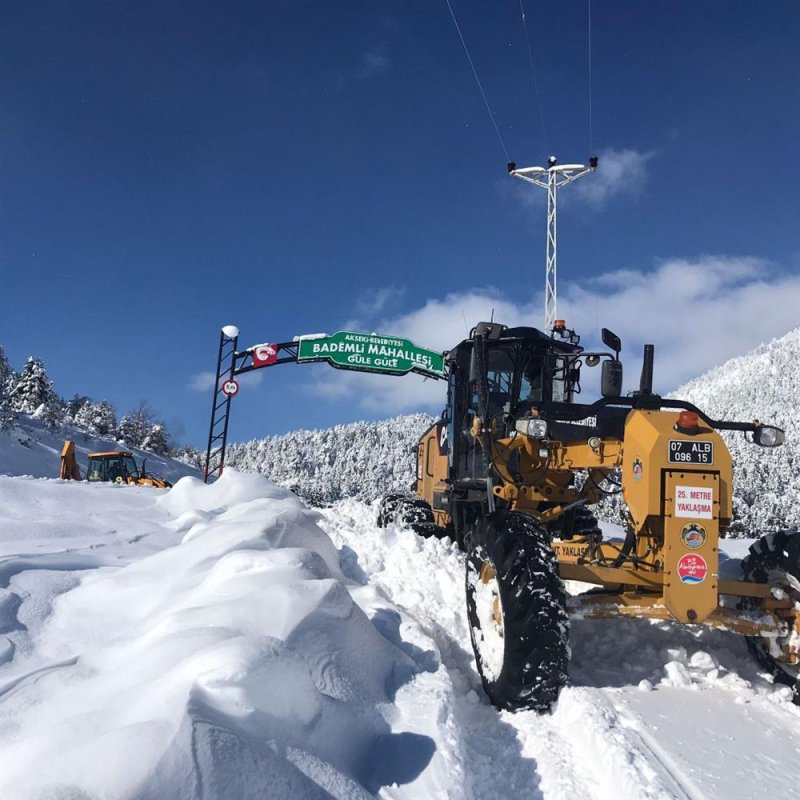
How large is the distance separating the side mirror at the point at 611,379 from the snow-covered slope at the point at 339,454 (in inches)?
2025

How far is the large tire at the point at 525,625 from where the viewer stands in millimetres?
3809

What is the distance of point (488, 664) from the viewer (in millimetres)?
4320

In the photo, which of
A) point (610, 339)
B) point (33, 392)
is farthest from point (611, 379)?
point (33, 392)

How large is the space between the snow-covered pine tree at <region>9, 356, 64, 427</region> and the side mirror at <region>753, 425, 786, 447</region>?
57754 millimetres

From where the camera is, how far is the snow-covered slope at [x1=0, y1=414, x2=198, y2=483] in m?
41.6

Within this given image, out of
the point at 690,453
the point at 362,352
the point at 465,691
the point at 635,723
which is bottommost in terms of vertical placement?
the point at 465,691

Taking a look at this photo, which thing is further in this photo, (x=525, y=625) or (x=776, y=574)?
(x=776, y=574)

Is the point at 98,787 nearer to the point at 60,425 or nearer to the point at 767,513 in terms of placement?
the point at 767,513

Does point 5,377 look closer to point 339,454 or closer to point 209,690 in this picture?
point 339,454

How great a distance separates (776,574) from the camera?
14.9ft

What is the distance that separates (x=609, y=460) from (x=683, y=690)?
1572 mm

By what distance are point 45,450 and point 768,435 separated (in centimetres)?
5036

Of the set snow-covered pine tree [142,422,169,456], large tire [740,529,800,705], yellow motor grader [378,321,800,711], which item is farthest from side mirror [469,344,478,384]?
snow-covered pine tree [142,422,169,456]

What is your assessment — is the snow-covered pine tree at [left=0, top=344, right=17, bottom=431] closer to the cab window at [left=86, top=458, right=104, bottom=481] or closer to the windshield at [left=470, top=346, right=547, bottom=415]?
the cab window at [left=86, top=458, right=104, bottom=481]
